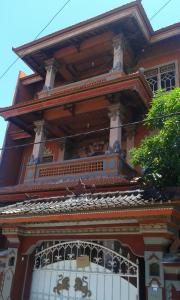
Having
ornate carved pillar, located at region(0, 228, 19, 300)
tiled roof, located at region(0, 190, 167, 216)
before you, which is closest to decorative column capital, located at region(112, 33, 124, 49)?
tiled roof, located at region(0, 190, 167, 216)

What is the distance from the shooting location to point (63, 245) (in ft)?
21.9

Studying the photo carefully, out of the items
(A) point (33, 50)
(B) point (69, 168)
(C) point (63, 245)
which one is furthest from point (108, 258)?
(A) point (33, 50)

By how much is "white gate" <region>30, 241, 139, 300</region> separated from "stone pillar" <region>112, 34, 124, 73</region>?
22.8 ft

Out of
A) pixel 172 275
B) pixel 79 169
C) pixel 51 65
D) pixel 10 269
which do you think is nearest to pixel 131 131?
pixel 79 169

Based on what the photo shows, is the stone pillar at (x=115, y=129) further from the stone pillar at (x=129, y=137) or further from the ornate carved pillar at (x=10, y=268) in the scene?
the ornate carved pillar at (x=10, y=268)

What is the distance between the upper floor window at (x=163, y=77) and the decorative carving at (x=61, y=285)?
798cm

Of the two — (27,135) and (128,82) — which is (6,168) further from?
(128,82)

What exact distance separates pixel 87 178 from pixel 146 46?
21.2 ft

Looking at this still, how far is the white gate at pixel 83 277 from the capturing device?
223 inches

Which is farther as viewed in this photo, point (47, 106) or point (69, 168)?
point (47, 106)

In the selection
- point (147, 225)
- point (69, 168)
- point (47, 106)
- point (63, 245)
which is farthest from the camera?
point (47, 106)

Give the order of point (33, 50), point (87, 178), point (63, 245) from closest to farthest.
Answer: point (63, 245) → point (87, 178) → point (33, 50)

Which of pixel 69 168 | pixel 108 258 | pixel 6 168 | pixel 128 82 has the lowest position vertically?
pixel 108 258

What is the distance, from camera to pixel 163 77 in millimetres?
11648
